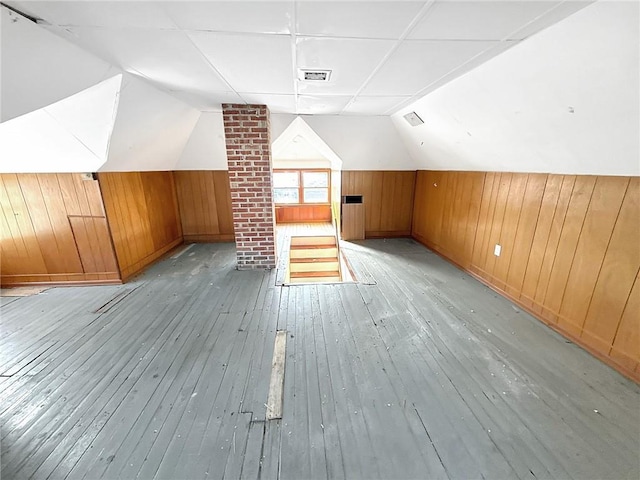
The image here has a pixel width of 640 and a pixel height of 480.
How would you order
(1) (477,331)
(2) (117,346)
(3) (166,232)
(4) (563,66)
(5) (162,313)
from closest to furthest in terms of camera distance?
(4) (563,66)
(2) (117,346)
(1) (477,331)
(5) (162,313)
(3) (166,232)

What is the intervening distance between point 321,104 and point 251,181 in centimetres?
130

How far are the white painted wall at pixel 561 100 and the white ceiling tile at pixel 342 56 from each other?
853 mm

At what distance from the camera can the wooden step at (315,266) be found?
5.61 m

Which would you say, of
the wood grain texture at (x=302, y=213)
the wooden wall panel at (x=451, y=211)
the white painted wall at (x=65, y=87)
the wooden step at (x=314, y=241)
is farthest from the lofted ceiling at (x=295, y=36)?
the wood grain texture at (x=302, y=213)

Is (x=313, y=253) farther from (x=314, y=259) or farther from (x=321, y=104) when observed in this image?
(x=321, y=104)

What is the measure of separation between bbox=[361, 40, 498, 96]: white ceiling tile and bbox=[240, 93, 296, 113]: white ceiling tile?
0.89 metres

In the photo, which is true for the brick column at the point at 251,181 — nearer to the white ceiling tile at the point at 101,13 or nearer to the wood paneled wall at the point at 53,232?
the wood paneled wall at the point at 53,232

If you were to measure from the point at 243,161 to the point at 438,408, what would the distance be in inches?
126

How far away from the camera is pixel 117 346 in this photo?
7.23 ft

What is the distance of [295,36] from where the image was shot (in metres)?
1.58

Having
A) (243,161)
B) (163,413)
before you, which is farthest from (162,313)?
(243,161)

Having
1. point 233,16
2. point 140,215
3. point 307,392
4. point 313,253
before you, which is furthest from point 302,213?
point 233,16

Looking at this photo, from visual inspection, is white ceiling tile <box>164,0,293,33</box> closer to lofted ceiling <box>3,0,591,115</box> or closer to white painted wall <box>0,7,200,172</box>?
lofted ceiling <box>3,0,591,115</box>

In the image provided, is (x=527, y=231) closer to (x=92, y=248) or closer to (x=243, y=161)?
(x=243, y=161)
